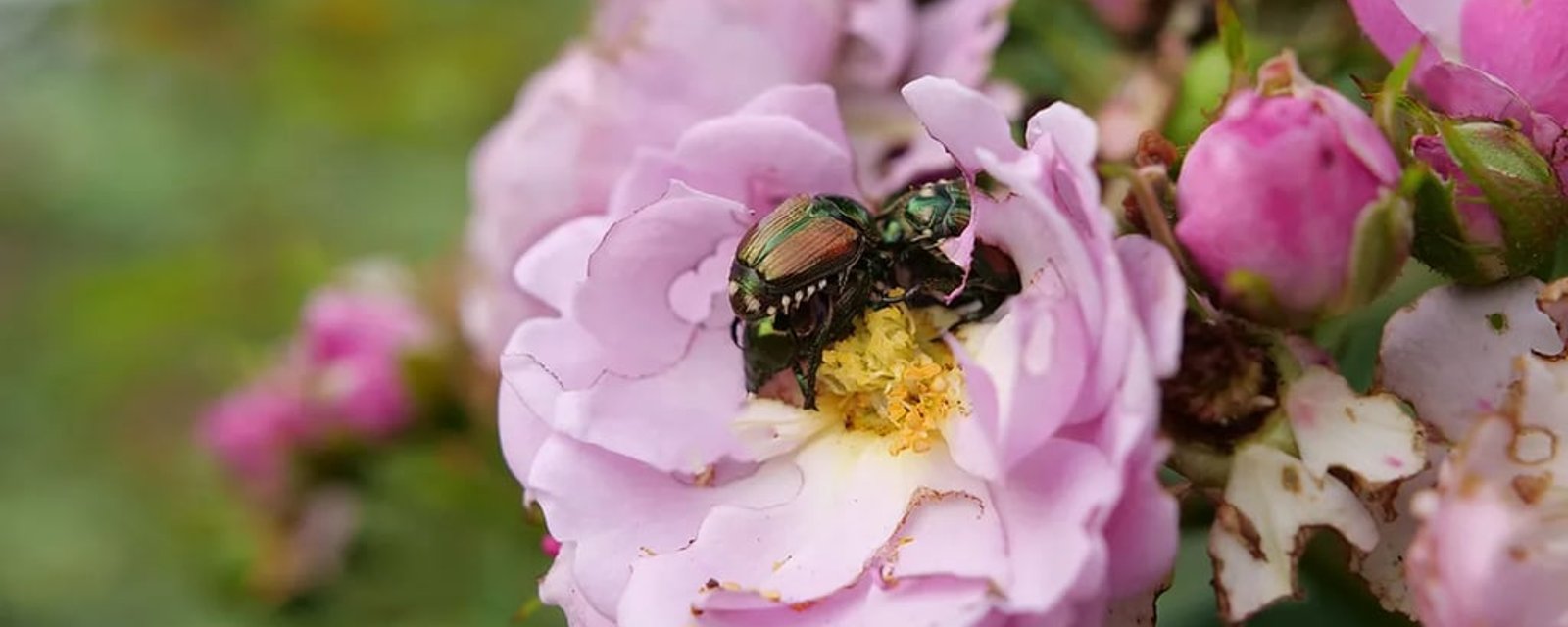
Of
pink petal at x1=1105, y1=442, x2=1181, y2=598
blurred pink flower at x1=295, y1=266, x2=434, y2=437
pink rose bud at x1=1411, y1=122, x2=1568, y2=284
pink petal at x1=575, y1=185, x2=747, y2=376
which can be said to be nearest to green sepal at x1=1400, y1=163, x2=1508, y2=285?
pink rose bud at x1=1411, y1=122, x2=1568, y2=284

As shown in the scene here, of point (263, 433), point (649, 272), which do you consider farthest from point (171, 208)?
point (649, 272)

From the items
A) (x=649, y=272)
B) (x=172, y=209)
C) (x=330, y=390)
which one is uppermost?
(x=172, y=209)

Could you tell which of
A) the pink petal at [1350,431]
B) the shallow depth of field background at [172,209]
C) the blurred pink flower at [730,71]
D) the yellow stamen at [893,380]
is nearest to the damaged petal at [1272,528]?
the pink petal at [1350,431]

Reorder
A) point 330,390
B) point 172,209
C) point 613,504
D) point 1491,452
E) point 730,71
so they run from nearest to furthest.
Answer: point 1491,452 → point 613,504 → point 730,71 → point 330,390 → point 172,209

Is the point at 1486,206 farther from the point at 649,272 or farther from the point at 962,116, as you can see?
the point at 649,272

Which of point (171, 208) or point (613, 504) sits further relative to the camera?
point (171, 208)

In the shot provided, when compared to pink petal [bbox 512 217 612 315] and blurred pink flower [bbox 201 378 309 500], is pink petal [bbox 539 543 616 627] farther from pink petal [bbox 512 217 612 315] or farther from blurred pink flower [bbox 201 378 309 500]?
blurred pink flower [bbox 201 378 309 500]

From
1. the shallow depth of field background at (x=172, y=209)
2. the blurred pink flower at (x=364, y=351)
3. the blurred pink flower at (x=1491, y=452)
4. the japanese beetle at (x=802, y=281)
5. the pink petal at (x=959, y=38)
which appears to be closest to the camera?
the blurred pink flower at (x=1491, y=452)

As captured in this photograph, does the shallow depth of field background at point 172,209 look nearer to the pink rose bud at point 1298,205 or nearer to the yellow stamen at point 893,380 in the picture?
the yellow stamen at point 893,380
